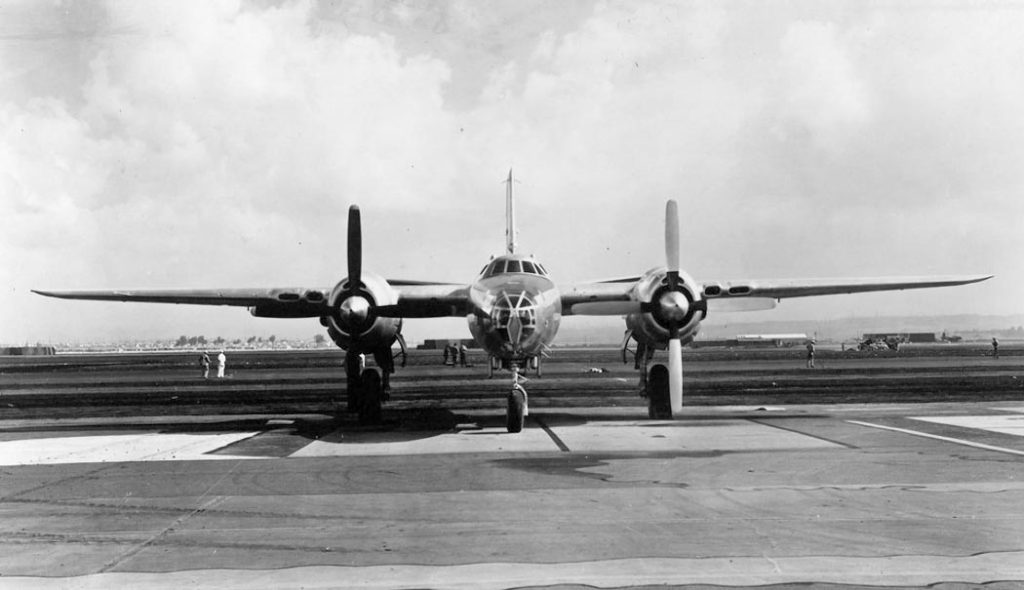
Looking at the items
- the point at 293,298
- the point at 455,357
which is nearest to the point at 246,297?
the point at 293,298

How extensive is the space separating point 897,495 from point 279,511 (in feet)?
23.2

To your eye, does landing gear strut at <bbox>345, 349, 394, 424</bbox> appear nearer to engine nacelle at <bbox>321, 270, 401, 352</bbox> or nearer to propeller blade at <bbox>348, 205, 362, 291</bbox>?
engine nacelle at <bbox>321, 270, 401, 352</bbox>

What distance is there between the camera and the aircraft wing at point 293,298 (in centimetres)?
1759

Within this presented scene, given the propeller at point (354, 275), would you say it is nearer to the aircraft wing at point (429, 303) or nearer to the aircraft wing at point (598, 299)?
the aircraft wing at point (429, 303)

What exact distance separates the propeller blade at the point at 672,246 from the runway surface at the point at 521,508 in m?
3.33

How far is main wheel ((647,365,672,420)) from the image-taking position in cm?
1827

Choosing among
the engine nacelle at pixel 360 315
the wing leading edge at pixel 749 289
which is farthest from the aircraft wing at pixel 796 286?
the engine nacelle at pixel 360 315

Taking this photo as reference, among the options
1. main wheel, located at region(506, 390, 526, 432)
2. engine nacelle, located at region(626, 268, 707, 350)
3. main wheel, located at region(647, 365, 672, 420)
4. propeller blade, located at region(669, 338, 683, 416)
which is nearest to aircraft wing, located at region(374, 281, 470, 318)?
main wheel, located at region(506, 390, 526, 432)

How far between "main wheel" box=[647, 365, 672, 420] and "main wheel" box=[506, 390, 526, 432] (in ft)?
14.1

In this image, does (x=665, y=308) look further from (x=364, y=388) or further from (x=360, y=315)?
(x=364, y=388)

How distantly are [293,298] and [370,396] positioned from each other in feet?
9.70

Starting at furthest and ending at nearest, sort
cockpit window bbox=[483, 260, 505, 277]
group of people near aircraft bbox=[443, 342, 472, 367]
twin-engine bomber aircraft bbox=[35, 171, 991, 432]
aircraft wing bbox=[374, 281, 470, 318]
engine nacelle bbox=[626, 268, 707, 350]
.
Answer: group of people near aircraft bbox=[443, 342, 472, 367], aircraft wing bbox=[374, 281, 470, 318], engine nacelle bbox=[626, 268, 707, 350], cockpit window bbox=[483, 260, 505, 277], twin-engine bomber aircraft bbox=[35, 171, 991, 432]

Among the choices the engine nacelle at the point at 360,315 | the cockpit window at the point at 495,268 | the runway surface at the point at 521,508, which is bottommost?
the runway surface at the point at 521,508

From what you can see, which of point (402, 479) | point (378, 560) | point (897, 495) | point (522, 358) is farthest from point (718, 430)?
point (378, 560)
